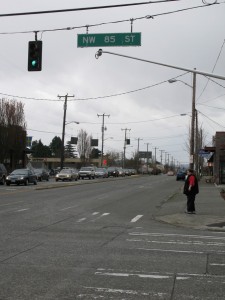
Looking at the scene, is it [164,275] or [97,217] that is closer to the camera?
[164,275]

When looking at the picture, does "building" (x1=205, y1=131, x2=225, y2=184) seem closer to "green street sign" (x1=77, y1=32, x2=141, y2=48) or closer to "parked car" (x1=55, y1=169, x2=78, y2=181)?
"parked car" (x1=55, y1=169, x2=78, y2=181)

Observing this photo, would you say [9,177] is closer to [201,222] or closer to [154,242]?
[201,222]

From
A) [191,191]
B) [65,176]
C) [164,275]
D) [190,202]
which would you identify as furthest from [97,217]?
[65,176]

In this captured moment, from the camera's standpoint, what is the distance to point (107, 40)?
59.7ft

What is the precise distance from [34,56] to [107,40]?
9.81ft

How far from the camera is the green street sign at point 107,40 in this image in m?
18.0

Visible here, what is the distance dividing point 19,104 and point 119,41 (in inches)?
1731

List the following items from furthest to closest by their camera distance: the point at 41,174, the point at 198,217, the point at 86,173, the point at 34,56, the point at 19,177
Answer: the point at 86,173 < the point at 41,174 < the point at 19,177 < the point at 34,56 < the point at 198,217

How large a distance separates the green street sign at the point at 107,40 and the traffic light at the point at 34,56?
1653mm

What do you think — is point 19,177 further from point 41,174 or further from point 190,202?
point 190,202

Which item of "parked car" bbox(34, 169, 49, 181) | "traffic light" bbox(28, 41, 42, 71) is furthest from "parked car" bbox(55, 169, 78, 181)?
"traffic light" bbox(28, 41, 42, 71)

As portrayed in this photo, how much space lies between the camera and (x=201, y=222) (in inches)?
605

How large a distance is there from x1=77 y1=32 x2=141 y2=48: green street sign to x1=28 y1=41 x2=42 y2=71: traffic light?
5.42 feet

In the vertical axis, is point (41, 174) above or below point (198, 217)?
above
